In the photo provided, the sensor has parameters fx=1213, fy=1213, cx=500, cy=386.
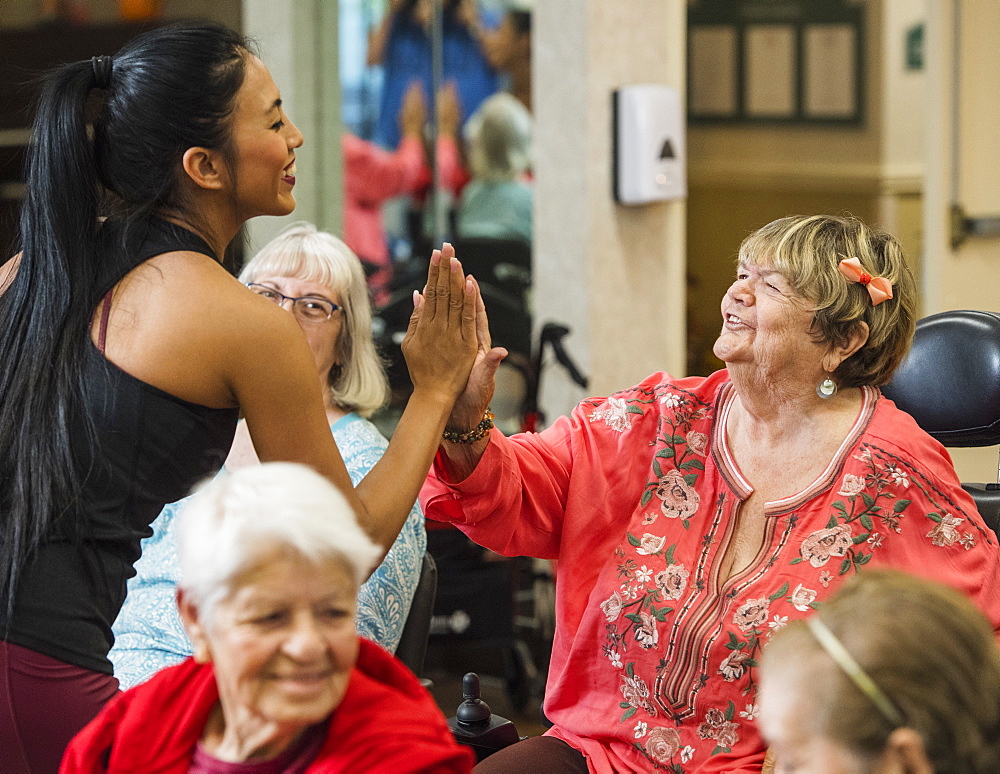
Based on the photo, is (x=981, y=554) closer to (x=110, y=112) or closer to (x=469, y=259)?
(x=110, y=112)

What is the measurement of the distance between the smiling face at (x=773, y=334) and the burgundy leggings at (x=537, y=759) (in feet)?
2.00

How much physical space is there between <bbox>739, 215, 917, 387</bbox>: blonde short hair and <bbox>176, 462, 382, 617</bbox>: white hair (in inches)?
36.3

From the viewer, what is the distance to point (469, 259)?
14.9ft

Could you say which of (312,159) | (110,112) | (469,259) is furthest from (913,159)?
(110,112)

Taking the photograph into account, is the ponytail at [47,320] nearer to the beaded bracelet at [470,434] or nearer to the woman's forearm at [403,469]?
the woman's forearm at [403,469]

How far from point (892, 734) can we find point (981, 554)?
2.60 feet

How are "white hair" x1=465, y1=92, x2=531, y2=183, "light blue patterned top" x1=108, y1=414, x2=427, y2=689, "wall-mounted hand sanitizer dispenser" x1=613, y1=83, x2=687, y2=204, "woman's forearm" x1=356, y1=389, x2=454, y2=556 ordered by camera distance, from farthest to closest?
"white hair" x1=465, y1=92, x2=531, y2=183
"wall-mounted hand sanitizer dispenser" x1=613, y1=83, x2=687, y2=204
"light blue patterned top" x1=108, y1=414, x2=427, y2=689
"woman's forearm" x1=356, y1=389, x2=454, y2=556

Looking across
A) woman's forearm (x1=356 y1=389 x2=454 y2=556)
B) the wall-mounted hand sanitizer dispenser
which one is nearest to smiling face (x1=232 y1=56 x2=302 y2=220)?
woman's forearm (x1=356 y1=389 x2=454 y2=556)

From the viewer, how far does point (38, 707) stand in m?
1.33

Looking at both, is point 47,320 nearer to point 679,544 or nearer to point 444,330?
point 444,330

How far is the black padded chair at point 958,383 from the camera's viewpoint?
76.5 inches

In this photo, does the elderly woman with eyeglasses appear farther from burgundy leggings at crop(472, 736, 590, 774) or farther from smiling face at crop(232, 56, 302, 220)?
smiling face at crop(232, 56, 302, 220)

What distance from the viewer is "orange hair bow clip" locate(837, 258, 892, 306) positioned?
1783mm

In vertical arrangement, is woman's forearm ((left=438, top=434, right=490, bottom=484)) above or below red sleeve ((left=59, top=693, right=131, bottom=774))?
above
